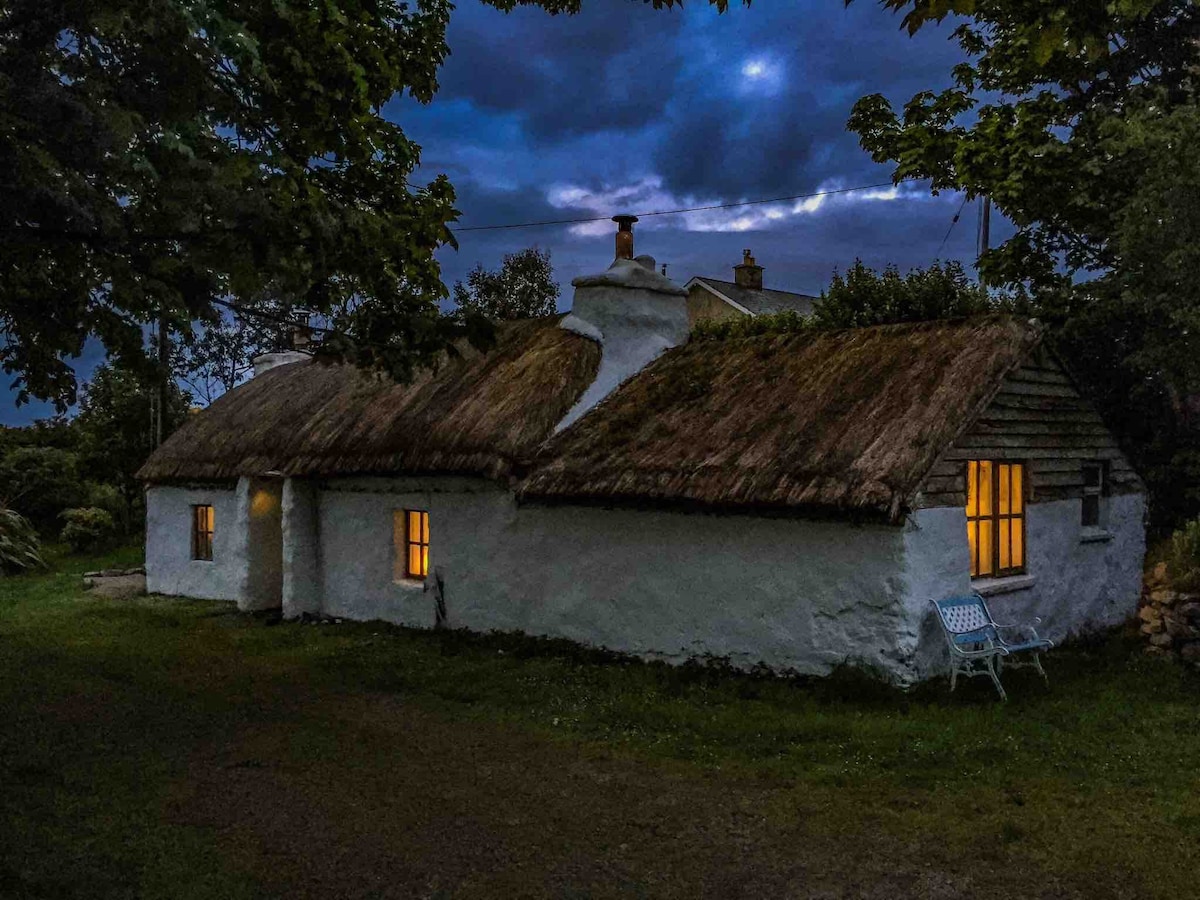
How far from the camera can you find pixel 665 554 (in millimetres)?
10023

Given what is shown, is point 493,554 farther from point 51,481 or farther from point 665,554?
point 51,481

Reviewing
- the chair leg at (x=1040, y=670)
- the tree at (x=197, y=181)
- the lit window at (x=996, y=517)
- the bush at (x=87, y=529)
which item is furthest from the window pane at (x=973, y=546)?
the bush at (x=87, y=529)

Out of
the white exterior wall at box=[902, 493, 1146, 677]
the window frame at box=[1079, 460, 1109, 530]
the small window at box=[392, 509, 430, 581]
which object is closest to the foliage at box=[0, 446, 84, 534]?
the small window at box=[392, 509, 430, 581]

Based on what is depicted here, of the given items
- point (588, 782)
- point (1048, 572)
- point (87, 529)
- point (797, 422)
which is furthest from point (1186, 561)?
point (87, 529)

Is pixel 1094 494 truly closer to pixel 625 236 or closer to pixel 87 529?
pixel 625 236

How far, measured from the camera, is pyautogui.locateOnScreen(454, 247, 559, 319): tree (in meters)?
30.5

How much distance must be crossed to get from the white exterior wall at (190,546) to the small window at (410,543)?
130 inches

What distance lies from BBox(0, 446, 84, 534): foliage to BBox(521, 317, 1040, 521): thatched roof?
66.5 ft

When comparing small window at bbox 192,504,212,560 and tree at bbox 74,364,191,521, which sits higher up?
tree at bbox 74,364,191,521

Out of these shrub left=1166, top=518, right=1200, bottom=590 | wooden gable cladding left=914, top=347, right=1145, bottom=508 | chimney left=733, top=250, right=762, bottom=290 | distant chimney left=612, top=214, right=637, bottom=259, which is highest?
chimney left=733, top=250, right=762, bottom=290

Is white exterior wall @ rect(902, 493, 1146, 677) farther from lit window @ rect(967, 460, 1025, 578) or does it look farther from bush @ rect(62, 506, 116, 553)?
bush @ rect(62, 506, 116, 553)

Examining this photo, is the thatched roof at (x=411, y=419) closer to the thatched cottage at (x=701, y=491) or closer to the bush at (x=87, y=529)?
the thatched cottage at (x=701, y=491)

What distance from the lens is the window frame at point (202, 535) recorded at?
16656 mm

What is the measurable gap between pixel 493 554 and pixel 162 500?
8811mm
